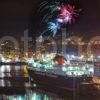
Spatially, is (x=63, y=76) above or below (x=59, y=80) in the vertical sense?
above

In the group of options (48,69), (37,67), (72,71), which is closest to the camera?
(72,71)

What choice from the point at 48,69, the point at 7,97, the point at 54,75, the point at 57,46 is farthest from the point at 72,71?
the point at 57,46

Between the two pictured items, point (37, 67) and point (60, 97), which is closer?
point (60, 97)

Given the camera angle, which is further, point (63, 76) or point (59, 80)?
point (59, 80)

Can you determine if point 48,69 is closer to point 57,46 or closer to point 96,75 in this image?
→ point 96,75

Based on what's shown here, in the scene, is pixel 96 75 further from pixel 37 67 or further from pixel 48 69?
pixel 37 67

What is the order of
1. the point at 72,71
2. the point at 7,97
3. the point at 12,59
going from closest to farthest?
the point at 7,97, the point at 72,71, the point at 12,59

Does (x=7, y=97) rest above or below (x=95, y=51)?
below
